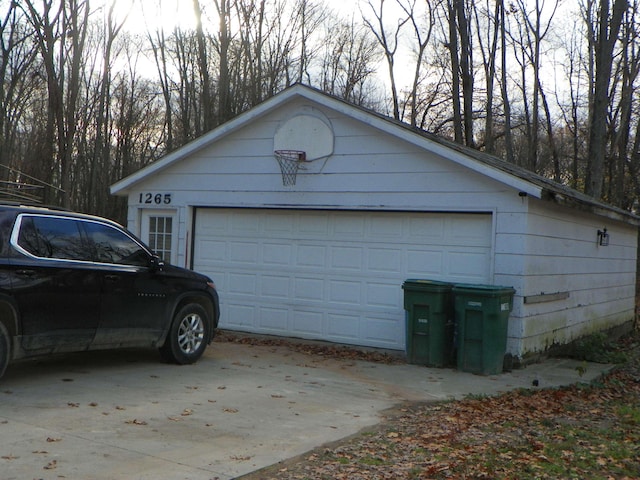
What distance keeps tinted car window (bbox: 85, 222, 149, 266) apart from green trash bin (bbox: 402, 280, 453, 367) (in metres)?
3.67

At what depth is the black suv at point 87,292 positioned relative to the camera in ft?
24.2

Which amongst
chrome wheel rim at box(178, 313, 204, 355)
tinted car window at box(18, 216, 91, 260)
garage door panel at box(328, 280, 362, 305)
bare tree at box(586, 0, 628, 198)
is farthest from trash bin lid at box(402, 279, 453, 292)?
bare tree at box(586, 0, 628, 198)

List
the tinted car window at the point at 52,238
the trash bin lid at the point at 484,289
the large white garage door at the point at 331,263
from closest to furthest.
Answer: the tinted car window at the point at 52,238 → the trash bin lid at the point at 484,289 → the large white garage door at the point at 331,263

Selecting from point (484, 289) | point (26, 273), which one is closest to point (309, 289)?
point (484, 289)

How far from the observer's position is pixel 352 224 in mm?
11812

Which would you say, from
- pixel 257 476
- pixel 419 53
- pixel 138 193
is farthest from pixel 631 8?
pixel 257 476

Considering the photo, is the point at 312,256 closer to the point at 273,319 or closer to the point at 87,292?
the point at 273,319

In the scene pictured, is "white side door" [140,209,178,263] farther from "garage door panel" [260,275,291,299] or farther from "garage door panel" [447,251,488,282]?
"garage door panel" [447,251,488,282]

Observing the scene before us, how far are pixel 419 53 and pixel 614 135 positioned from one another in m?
8.69

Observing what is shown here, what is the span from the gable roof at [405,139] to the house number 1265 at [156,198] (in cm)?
32

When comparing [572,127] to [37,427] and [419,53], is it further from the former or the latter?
[37,427]

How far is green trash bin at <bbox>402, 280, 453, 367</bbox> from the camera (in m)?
10.1

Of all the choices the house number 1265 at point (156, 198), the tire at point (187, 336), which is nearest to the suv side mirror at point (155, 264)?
the tire at point (187, 336)

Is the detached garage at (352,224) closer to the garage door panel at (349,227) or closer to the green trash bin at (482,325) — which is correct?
the garage door panel at (349,227)
